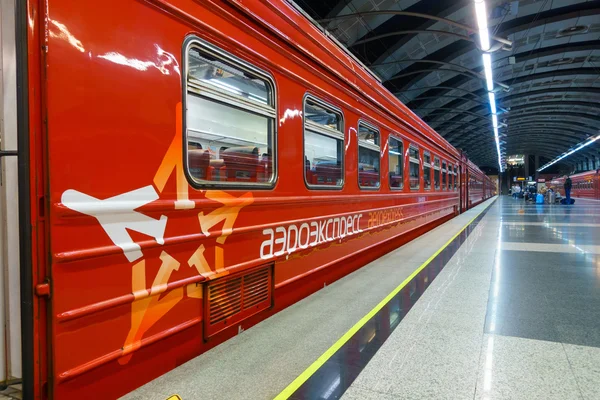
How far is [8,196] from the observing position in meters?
1.65

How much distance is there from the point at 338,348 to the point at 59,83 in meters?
2.29

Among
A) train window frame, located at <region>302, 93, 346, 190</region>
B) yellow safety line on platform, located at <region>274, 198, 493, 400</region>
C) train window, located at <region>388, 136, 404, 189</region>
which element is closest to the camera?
yellow safety line on platform, located at <region>274, 198, 493, 400</region>

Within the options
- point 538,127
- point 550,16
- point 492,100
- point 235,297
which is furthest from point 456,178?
point 538,127

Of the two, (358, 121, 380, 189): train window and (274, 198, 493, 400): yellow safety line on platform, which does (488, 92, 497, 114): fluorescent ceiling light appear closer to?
(358, 121, 380, 189): train window

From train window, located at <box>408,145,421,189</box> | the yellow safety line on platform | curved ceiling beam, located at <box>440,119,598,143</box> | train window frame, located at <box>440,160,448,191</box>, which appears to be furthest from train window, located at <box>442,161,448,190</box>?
curved ceiling beam, located at <box>440,119,598,143</box>

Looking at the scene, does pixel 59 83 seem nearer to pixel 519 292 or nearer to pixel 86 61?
pixel 86 61

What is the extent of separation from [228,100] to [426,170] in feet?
22.2

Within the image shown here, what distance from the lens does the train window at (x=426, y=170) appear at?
799 centimetres

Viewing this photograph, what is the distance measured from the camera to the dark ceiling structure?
10.6 m

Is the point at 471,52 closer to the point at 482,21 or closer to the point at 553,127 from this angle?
the point at 482,21

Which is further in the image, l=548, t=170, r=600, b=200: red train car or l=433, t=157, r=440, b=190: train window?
l=548, t=170, r=600, b=200: red train car

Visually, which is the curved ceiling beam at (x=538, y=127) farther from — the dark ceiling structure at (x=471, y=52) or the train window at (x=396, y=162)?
the train window at (x=396, y=162)

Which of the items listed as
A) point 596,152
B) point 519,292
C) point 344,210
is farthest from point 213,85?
point 596,152

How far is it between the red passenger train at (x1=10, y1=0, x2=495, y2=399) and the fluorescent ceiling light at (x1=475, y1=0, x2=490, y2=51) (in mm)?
4684
